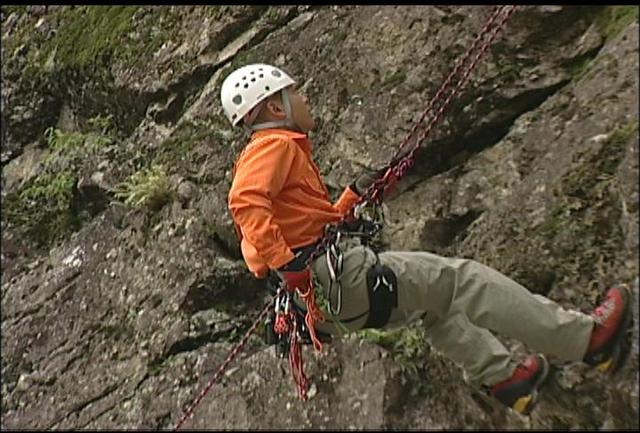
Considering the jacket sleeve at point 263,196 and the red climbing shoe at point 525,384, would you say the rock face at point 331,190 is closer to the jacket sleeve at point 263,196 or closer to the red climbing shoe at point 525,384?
the red climbing shoe at point 525,384

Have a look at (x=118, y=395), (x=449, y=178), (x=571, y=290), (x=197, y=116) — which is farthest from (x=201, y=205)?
(x=571, y=290)

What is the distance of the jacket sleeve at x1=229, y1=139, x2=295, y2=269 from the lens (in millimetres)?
4496

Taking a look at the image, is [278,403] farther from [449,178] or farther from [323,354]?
[449,178]

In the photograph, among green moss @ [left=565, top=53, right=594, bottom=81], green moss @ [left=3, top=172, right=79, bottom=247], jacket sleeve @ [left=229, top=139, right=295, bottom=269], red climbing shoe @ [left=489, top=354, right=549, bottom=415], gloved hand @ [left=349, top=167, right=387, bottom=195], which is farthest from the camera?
green moss @ [left=3, top=172, right=79, bottom=247]

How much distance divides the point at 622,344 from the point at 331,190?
275 centimetres

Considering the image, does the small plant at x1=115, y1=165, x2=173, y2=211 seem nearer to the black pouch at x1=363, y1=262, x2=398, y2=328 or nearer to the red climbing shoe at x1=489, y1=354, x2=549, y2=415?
the black pouch at x1=363, y1=262, x2=398, y2=328

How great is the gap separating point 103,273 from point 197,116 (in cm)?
168

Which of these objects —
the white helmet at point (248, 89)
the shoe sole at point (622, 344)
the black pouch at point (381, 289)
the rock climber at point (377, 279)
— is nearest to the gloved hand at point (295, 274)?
the rock climber at point (377, 279)

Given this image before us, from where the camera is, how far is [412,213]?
21.3ft

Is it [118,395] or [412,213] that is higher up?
[412,213]

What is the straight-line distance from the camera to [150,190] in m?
7.70

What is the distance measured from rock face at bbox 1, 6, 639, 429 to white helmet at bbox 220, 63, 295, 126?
6.34 feet

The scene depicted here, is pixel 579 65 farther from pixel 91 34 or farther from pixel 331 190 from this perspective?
pixel 91 34

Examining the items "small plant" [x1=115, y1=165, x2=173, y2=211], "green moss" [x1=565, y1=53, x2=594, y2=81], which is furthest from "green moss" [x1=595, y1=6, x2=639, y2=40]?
"small plant" [x1=115, y1=165, x2=173, y2=211]
